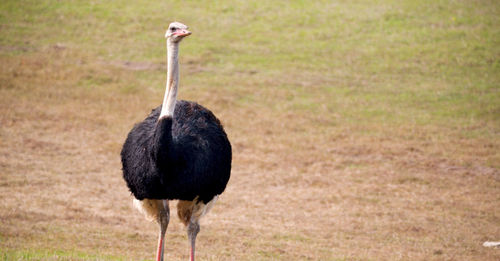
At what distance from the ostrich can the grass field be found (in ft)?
4.52

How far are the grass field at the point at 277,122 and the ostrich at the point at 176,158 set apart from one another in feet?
4.52

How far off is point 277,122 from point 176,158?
10683mm

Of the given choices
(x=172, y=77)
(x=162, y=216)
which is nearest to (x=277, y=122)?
(x=162, y=216)

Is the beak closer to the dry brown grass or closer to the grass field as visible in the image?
the grass field

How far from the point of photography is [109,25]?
2414 centimetres

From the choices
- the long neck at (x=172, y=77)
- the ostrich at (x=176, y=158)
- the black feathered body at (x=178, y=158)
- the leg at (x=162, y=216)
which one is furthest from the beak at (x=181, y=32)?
the leg at (x=162, y=216)

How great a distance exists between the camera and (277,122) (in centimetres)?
1717

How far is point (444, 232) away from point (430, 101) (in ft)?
27.9

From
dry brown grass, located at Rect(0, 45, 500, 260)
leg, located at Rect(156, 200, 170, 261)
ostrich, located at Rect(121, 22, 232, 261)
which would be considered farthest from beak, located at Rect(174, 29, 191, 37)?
dry brown grass, located at Rect(0, 45, 500, 260)

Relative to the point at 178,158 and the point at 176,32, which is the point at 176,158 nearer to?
the point at 178,158

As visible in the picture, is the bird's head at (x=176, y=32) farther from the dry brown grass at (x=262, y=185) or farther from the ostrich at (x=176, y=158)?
the dry brown grass at (x=262, y=185)

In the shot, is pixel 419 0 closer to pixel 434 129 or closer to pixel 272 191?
pixel 434 129

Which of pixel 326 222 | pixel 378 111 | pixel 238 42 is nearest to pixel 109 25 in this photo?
pixel 238 42

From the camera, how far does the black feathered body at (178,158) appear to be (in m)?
6.51
